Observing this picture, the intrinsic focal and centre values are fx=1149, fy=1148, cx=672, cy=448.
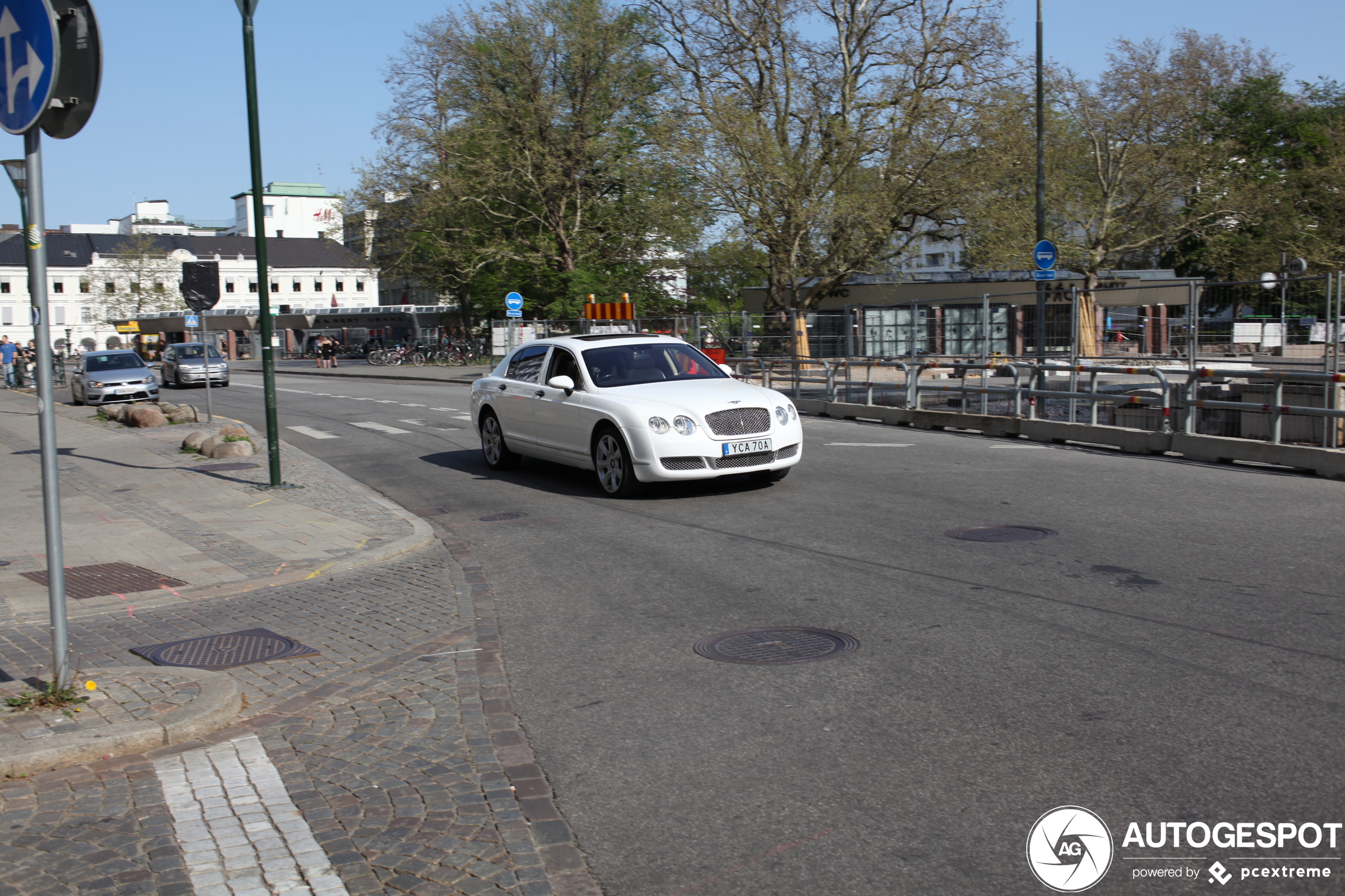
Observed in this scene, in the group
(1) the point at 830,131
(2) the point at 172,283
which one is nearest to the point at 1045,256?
(1) the point at 830,131

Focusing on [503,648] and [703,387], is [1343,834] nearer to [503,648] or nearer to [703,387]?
[503,648]

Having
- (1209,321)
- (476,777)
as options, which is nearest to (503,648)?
(476,777)

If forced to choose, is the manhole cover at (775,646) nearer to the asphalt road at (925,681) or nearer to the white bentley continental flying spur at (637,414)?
the asphalt road at (925,681)

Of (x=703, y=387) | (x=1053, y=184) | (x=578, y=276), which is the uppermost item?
(x=1053, y=184)

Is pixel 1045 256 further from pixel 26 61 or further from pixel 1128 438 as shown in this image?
pixel 26 61

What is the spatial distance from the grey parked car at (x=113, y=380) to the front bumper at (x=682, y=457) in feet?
81.8

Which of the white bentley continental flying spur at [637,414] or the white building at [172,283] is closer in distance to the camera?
the white bentley continental flying spur at [637,414]

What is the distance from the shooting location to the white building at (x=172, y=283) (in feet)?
363

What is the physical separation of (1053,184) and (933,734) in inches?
1531

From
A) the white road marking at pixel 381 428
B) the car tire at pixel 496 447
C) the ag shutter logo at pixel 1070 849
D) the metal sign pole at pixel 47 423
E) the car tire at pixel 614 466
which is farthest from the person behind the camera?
the white road marking at pixel 381 428

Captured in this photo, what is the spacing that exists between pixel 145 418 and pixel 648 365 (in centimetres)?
1399

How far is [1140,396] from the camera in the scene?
15.0 metres

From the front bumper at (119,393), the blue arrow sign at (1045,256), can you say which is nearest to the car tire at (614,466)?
the blue arrow sign at (1045,256)

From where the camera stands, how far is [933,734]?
4.62 metres
